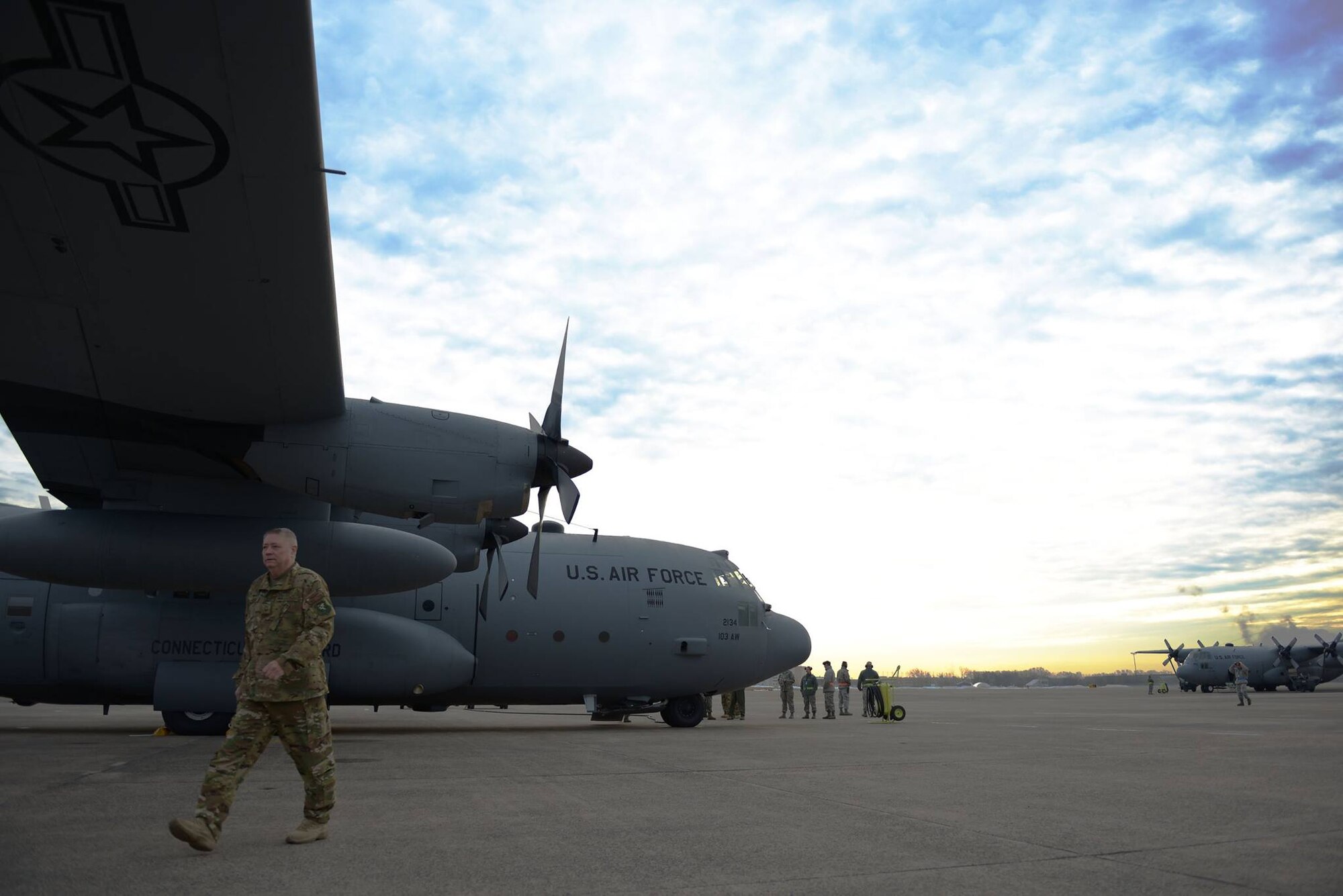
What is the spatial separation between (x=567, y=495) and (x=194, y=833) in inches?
284

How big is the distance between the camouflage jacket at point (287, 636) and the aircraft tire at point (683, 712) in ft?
47.2

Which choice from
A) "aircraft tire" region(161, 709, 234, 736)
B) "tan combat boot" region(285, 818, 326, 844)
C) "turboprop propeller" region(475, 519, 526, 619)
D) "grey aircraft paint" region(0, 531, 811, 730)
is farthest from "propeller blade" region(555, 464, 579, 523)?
"aircraft tire" region(161, 709, 234, 736)

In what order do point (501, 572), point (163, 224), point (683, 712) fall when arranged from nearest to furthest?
point (163, 224) → point (501, 572) → point (683, 712)

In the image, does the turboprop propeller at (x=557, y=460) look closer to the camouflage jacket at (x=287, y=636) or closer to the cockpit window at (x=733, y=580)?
the camouflage jacket at (x=287, y=636)

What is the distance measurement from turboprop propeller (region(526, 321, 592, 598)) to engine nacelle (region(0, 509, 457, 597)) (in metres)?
2.03

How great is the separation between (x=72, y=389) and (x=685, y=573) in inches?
480

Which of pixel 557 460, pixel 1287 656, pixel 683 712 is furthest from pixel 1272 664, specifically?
pixel 557 460

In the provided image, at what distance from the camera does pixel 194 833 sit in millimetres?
5121

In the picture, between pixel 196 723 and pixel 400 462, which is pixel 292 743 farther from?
pixel 196 723

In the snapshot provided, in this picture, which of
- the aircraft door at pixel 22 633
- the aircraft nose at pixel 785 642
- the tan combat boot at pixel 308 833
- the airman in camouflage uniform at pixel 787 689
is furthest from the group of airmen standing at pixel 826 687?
the tan combat boot at pixel 308 833

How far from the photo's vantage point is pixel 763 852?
18.1 ft

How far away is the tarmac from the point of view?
4.78 meters

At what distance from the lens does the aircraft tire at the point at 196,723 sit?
1452 centimetres

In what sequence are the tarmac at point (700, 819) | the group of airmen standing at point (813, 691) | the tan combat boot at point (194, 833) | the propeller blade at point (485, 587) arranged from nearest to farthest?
1. the tarmac at point (700, 819)
2. the tan combat boot at point (194, 833)
3. the propeller blade at point (485, 587)
4. the group of airmen standing at point (813, 691)
